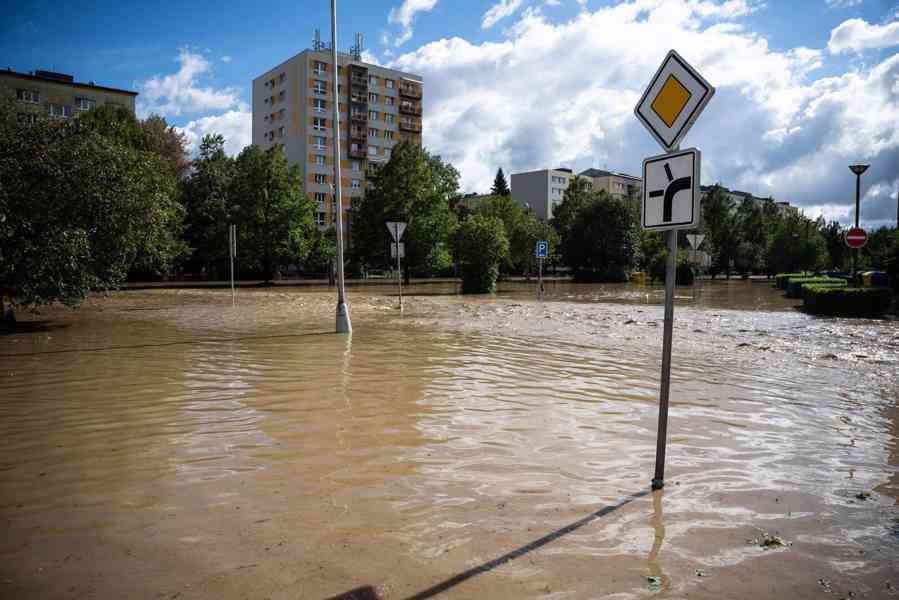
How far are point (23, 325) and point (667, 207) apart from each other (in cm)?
1762

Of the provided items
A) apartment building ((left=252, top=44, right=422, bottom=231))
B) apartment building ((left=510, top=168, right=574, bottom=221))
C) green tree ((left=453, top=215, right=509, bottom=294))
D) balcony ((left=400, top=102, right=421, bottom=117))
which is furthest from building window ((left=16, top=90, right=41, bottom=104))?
apartment building ((left=510, top=168, right=574, bottom=221))

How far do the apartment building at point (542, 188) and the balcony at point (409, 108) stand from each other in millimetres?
31573

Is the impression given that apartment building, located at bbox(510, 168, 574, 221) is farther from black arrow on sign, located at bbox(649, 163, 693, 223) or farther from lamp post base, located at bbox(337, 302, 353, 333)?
black arrow on sign, located at bbox(649, 163, 693, 223)

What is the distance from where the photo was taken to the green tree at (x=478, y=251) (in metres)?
36.5

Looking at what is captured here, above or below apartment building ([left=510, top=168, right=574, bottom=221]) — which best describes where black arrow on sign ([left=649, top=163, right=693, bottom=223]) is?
below

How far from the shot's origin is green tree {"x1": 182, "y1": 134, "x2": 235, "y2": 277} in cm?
4909

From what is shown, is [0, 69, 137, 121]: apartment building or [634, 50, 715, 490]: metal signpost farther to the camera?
[0, 69, 137, 121]: apartment building

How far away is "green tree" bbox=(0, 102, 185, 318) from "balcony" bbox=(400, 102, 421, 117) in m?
76.5

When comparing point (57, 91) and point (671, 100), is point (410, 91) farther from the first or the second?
point (671, 100)

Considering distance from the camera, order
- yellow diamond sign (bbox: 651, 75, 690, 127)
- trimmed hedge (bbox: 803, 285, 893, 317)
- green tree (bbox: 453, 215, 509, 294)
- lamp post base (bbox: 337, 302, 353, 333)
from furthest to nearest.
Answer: green tree (bbox: 453, 215, 509, 294) < trimmed hedge (bbox: 803, 285, 893, 317) < lamp post base (bbox: 337, 302, 353, 333) < yellow diamond sign (bbox: 651, 75, 690, 127)

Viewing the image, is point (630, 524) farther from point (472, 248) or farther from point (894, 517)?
point (472, 248)

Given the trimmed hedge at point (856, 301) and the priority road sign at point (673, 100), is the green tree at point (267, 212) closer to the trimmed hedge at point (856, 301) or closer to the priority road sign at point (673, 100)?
the trimmed hedge at point (856, 301)

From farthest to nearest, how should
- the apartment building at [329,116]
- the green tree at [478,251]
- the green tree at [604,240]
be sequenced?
the apartment building at [329,116] → the green tree at [604,240] → the green tree at [478,251]

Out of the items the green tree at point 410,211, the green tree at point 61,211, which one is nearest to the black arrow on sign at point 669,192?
the green tree at point 61,211
